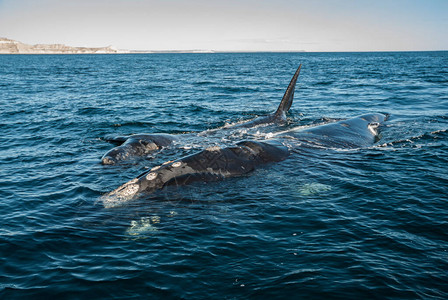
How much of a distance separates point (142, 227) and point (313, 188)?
4.92 meters

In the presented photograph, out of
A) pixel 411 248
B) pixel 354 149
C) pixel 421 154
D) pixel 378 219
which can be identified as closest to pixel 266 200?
pixel 378 219

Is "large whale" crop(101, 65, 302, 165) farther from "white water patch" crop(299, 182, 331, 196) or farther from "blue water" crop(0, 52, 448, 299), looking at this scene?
"white water patch" crop(299, 182, 331, 196)

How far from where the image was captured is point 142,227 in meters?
7.88

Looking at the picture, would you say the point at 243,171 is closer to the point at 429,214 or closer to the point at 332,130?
the point at 429,214

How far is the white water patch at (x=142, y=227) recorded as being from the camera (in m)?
7.68

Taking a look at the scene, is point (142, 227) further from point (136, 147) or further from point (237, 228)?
point (136, 147)

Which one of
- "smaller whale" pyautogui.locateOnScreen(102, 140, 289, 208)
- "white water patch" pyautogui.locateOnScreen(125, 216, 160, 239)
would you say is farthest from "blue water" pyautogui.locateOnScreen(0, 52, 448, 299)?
"smaller whale" pyautogui.locateOnScreen(102, 140, 289, 208)

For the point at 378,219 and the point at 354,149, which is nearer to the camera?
the point at 378,219

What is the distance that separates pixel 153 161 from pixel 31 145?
7028 mm

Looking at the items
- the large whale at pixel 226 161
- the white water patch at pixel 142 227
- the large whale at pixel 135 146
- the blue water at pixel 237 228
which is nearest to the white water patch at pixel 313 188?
the blue water at pixel 237 228

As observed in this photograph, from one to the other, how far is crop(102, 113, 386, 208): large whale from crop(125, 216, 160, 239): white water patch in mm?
1062

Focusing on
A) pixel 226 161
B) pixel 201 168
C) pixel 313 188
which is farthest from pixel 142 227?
pixel 313 188

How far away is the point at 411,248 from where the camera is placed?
699 centimetres

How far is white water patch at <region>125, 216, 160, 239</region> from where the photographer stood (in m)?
7.68
